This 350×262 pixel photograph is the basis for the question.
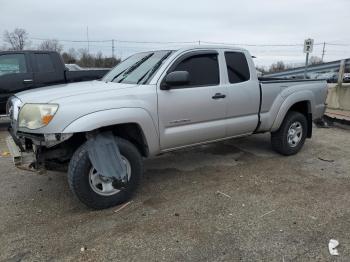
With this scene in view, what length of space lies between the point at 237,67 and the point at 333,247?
294 cm

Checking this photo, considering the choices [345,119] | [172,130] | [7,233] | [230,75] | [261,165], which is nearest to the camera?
[7,233]

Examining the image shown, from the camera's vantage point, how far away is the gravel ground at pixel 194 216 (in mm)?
3250

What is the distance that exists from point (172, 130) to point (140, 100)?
61 centimetres

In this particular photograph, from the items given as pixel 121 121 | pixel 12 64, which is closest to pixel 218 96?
pixel 121 121

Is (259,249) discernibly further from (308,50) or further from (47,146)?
(308,50)

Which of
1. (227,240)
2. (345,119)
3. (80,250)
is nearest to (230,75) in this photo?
(227,240)

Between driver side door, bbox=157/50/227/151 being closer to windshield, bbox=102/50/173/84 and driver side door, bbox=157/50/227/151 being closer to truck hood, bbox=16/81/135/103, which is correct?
windshield, bbox=102/50/173/84

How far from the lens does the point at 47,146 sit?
383 centimetres

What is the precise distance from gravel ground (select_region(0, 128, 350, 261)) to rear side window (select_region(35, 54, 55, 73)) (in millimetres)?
3322

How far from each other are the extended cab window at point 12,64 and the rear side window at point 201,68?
16.8ft

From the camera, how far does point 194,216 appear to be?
3908 millimetres

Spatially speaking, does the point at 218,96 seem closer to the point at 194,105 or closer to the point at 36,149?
the point at 194,105

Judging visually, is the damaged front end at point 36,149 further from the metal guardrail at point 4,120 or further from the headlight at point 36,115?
the metal guardrail at point 4,120

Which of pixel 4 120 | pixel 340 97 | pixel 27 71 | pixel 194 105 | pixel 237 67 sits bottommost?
pixel 4 120
